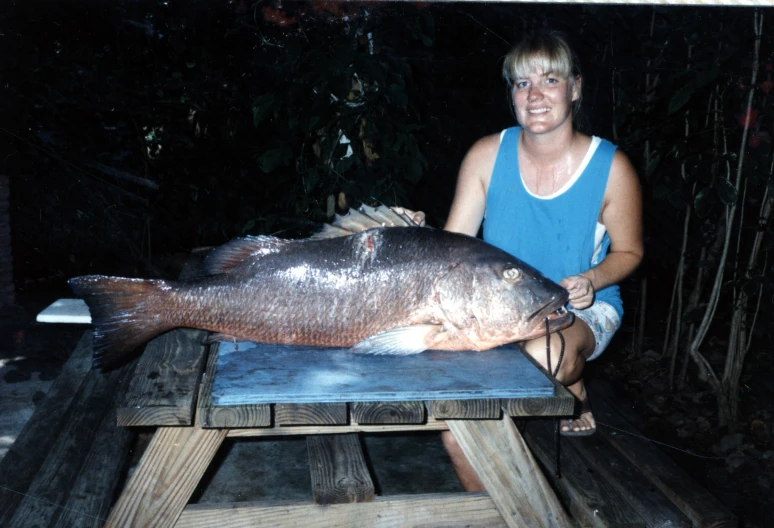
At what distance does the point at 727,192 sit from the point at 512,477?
263 centimetres

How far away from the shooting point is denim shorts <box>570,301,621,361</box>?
2.96 meters

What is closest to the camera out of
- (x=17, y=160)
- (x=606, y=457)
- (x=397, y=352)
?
(x=397, y=352)

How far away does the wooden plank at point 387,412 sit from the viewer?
6.59 feet

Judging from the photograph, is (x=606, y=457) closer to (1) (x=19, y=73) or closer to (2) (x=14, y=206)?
(1) (x=19, y=73)

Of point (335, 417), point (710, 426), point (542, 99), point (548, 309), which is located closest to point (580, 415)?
point (548, 309)

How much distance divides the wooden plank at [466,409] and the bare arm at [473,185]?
1367mm

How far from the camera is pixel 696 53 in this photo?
4.25 meters

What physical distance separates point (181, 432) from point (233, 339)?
475 mm

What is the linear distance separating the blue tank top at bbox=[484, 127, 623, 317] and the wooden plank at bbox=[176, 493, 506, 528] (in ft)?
3.90

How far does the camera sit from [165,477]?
2111mm

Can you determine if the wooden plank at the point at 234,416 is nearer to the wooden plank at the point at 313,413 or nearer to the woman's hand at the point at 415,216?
the wooden plank at the point at 313,413

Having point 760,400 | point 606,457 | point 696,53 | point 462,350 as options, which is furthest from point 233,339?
point 760,400

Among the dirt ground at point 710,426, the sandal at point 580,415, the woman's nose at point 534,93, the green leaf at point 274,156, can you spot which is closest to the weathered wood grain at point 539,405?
the sandal at point 580,415

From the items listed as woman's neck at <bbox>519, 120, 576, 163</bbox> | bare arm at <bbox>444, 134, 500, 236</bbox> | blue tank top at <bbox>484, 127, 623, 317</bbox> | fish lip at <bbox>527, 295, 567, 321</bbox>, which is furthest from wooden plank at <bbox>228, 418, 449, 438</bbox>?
woman's neck at <bbox>519, 120, 576, 163</bbox>
